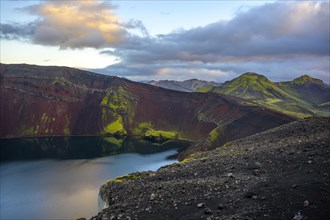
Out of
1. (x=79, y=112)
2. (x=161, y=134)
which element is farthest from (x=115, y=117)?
(x=161, y=134)

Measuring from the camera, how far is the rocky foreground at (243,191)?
21766 mm

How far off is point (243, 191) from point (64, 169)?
7769cm

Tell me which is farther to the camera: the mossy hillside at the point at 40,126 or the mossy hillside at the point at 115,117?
the mossy hillside at the point at 115,117

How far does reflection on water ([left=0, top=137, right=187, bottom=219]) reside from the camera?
199 ft

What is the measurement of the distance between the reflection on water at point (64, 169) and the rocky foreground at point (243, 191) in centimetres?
2720

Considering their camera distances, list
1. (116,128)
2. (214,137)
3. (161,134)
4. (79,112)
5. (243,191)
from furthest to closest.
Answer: (79,112)
(116,128)
(161,134)
(214,137)
(243,191)

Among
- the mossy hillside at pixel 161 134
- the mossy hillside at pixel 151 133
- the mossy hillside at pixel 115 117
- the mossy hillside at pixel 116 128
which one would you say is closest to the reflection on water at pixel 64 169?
the mossy hillside at pixel 151 133

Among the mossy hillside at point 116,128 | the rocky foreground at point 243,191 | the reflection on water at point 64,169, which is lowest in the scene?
the reflection on water at point 64,169

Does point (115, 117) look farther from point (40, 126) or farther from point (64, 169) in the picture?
point (64, 169)

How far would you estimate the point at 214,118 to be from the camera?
157250mm

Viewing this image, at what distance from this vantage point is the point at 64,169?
94.7 metres

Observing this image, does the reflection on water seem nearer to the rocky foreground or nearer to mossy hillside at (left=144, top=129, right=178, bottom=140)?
mossy hillside at (left=144, top=129, right=178, bottom=140)

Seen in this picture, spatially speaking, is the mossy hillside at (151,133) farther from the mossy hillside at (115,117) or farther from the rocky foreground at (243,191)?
the rocky foreground at (243,191)

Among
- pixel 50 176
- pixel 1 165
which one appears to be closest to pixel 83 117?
pixel 1 165
